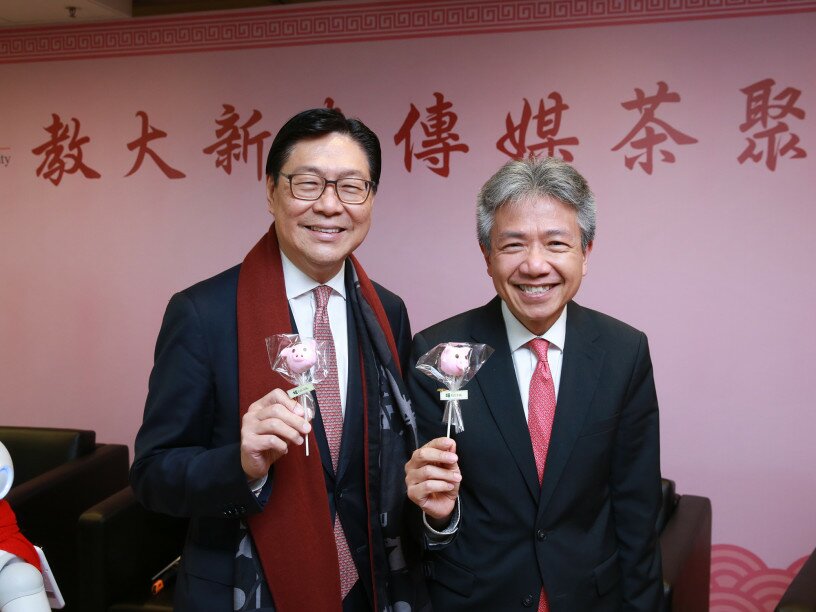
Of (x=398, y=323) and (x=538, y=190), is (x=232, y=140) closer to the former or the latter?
(x=398, y=323)

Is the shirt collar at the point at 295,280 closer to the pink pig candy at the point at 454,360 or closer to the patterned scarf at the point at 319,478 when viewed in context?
the patterned scarf at the point at 319,478

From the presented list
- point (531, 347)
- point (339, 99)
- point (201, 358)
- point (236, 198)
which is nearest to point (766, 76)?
point (339, 99)

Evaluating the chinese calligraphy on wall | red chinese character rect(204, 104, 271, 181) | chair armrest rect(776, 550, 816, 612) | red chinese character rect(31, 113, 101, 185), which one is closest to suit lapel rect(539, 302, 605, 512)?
chair armrest rect(776, 550, 816, 612)

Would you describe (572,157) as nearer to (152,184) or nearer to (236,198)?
(236,198)

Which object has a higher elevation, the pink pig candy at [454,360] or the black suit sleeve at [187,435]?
the pink pig candy at [454,360]

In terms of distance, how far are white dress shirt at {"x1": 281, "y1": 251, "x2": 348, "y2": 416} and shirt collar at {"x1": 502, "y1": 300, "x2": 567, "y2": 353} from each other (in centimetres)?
39

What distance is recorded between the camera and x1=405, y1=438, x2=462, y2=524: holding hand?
1.47 metres

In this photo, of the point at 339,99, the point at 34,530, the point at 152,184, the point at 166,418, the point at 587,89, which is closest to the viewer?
the point at 166,418

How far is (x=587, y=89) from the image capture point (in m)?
3.41

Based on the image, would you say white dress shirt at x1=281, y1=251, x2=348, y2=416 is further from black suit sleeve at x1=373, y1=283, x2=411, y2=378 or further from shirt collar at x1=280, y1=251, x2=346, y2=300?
black suit sleeve at x1=373, y1=283, x2=411, y2=378

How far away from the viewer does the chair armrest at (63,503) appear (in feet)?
9.97

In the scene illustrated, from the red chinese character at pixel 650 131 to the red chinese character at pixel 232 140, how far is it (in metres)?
1.77

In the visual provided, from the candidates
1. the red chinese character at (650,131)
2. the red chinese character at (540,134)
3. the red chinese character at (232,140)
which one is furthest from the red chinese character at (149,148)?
the red chinese character at (650,131)

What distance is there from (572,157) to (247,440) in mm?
2450
